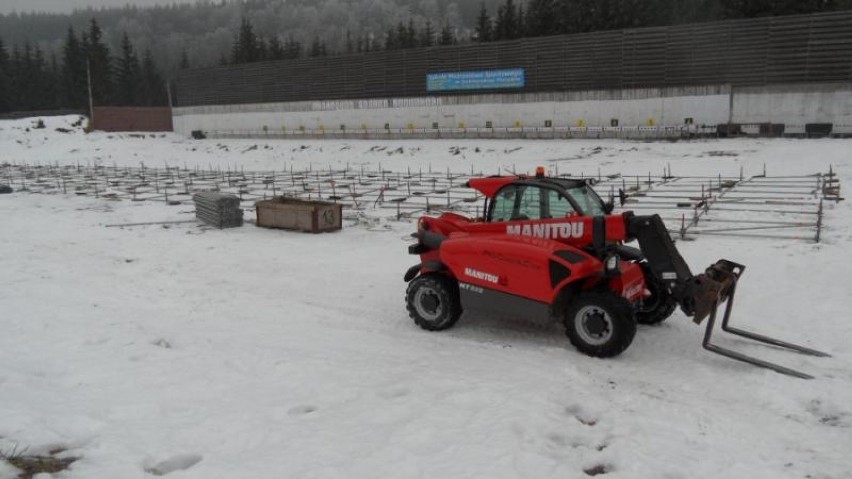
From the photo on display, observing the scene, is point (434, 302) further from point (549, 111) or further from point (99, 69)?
point (99, 69)

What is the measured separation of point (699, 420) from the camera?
5.55m

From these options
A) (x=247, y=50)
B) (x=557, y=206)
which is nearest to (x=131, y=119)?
(x=247, y=50)

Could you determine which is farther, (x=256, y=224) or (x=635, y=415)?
(x=256, y=224)

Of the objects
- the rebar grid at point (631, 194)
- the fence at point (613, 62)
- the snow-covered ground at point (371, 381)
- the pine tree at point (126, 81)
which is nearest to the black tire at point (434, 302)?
the snow-covered ground at point (371, 381)

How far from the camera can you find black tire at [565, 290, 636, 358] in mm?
6883

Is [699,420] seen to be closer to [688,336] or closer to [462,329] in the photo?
[688,336]

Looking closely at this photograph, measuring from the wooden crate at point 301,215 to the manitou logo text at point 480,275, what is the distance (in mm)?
8737

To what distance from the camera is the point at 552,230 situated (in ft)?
25.2

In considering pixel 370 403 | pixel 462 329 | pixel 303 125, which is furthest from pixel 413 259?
pixel 303 125

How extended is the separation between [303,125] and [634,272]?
57647 millimetres

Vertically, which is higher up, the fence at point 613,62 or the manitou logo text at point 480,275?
the fence at point 613,62

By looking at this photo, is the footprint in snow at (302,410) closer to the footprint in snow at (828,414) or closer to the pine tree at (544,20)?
the footprint in snow at (828,414)

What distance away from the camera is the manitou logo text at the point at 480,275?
25.3 ft

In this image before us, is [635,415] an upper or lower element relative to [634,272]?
lower
